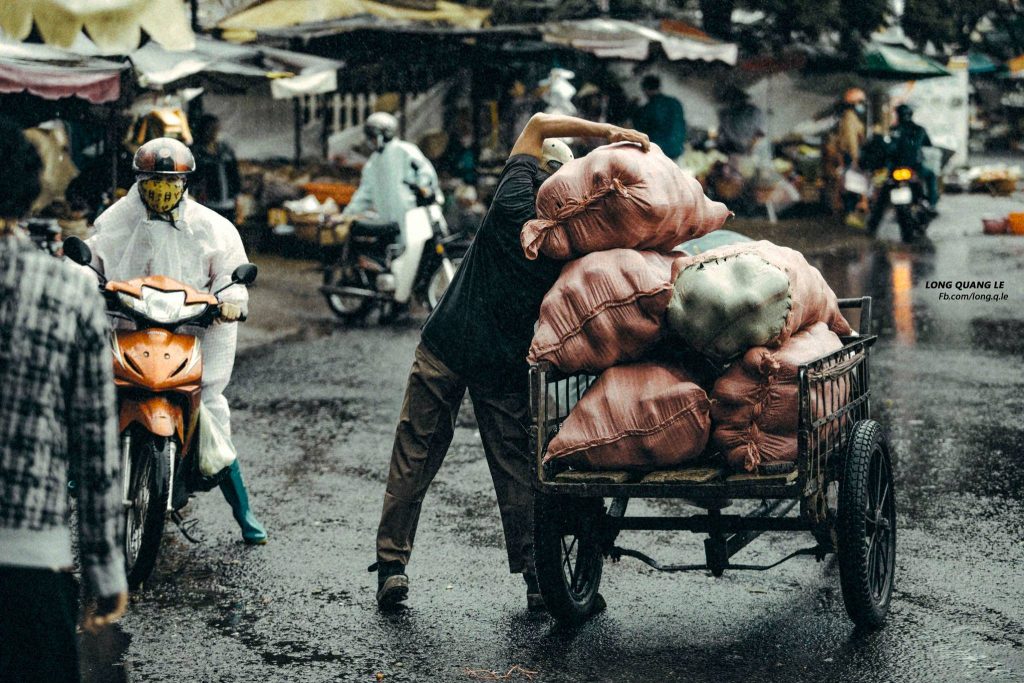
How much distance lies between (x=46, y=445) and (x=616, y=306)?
7.33 feet

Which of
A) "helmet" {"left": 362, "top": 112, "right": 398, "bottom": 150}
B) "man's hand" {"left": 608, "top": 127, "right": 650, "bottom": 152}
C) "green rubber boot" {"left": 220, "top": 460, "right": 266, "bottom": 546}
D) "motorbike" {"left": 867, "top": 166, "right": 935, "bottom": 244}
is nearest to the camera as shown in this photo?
"man's hand" {"left": 608, "top": 127, "right": 650, "bottom": 152}

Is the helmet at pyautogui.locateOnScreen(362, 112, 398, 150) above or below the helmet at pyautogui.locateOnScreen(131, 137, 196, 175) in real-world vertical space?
below

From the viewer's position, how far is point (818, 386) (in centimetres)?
468

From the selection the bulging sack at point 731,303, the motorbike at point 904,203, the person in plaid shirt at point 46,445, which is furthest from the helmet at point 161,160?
the motorbike at point 904,203

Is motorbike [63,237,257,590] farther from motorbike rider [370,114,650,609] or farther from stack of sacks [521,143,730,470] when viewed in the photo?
stack of sacks [521,143,730,470]

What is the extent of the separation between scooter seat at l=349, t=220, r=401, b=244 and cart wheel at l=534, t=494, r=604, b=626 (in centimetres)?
729

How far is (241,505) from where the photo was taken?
20.7ft

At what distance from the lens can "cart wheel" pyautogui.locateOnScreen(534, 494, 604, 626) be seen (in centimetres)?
492

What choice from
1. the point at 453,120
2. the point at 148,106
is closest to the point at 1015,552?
the point at 148,106

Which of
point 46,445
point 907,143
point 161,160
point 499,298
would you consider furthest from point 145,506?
point 907,143

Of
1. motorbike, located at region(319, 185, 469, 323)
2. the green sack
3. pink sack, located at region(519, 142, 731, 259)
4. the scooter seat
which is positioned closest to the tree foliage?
motorbike, located at region(319, 185, 469, 323)

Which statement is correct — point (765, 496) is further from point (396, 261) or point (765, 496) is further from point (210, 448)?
point (396, 261)

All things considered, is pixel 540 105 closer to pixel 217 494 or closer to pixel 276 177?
pixel 276 177

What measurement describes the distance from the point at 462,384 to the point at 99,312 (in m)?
2.53
